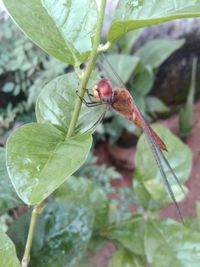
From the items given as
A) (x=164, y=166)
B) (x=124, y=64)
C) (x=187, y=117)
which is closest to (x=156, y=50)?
(x=124, y=64)

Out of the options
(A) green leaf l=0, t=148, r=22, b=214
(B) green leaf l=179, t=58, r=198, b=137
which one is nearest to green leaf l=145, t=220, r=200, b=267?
(A) green leaf l=0, t=148, r=22, b=214

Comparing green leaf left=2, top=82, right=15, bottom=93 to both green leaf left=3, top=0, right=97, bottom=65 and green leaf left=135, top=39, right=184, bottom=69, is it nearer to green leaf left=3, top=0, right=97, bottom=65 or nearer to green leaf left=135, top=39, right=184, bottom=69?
green leaf left=135, top=39, right=184, bottom=69

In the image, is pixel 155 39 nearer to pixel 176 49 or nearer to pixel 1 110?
pixel 176 49

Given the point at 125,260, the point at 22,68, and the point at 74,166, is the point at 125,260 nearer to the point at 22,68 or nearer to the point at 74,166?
the point at 74,166

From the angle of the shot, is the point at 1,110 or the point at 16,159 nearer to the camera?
the point at 16,159

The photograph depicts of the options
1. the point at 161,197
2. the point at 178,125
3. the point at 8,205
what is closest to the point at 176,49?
the point at 178,125
